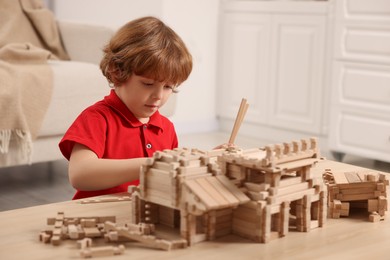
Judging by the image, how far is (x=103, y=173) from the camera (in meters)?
1.15

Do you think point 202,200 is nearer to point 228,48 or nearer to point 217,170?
point 217,170

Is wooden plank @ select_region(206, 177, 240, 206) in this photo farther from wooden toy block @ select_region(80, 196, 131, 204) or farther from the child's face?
the child's face

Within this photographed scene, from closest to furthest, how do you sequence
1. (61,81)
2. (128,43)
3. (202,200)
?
(202,200) → (128,43) → (61,81)

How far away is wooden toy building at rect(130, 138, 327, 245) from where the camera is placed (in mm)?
861

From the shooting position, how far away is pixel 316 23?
3.36 meters

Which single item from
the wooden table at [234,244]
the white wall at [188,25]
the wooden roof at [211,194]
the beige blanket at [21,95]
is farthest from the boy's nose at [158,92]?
the white wall at [188,25]

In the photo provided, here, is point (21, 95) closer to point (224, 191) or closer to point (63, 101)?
point (63, 101)

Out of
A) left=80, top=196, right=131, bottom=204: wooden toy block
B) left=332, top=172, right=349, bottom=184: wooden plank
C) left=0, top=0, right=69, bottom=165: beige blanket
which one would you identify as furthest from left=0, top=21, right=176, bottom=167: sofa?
left=332, top=172, right=349, bottom=184: wooden plank

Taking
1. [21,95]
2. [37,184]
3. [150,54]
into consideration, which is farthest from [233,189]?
[37,184]

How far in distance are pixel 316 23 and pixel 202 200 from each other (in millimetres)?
→ 2658

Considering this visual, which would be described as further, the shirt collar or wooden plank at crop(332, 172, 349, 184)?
the shirt collar

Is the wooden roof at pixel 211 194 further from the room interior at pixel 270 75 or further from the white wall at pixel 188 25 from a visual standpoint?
the white wall at pixel 188 25

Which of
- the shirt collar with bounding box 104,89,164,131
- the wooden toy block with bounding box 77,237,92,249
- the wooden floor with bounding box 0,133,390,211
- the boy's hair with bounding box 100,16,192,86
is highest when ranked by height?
the boy's hair with bounding box 100,16,192,86

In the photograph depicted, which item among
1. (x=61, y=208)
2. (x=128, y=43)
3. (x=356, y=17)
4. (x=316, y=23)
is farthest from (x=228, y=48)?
(x=61, y=208)
